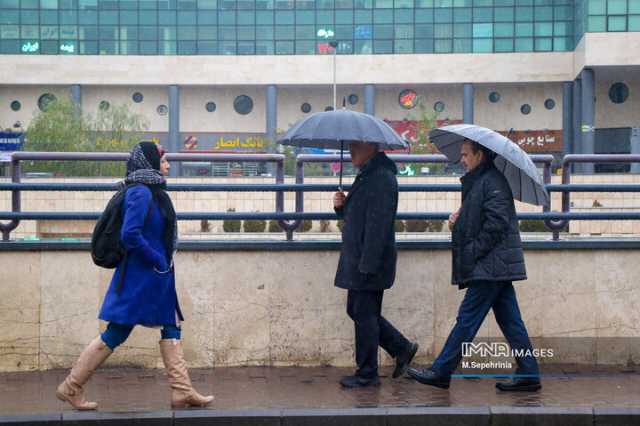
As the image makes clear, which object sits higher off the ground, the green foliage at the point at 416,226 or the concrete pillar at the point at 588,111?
the concrete pillar at the point at 588,111

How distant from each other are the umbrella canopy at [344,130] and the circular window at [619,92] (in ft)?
201

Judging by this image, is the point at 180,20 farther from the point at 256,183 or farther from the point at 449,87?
the point at 256,183

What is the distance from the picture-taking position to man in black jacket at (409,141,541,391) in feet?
26.5

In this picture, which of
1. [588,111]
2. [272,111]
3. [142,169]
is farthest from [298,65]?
[142,169]

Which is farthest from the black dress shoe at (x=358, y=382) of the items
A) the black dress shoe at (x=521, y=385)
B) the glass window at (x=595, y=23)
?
the glass window at (x=595, y=23)

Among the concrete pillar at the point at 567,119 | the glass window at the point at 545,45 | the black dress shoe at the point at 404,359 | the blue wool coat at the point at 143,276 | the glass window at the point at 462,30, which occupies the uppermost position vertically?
the glass window at the point at 462,30

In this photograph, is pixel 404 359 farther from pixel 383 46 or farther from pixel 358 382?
pixel 383 46

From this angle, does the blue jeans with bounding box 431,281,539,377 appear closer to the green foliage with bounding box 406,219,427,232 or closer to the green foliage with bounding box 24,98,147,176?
the green foliage with bounding box 406,219,427,232

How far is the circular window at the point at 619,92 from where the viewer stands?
66.9 meters

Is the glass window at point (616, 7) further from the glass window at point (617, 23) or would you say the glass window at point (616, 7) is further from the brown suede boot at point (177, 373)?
the brown suede boot at point (177, 373)

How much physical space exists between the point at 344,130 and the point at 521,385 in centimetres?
243

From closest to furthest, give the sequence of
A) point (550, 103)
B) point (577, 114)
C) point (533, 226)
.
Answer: point (533, 226), point (577, 114), point (550, 103)

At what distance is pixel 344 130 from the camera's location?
8391mm

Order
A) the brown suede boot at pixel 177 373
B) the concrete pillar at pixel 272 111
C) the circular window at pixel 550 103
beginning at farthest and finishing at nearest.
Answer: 1. the circular window at pixel 550 103
2. the concrete pillar at pixel 272 111
3. the brown suede boot at pixel 177 373
